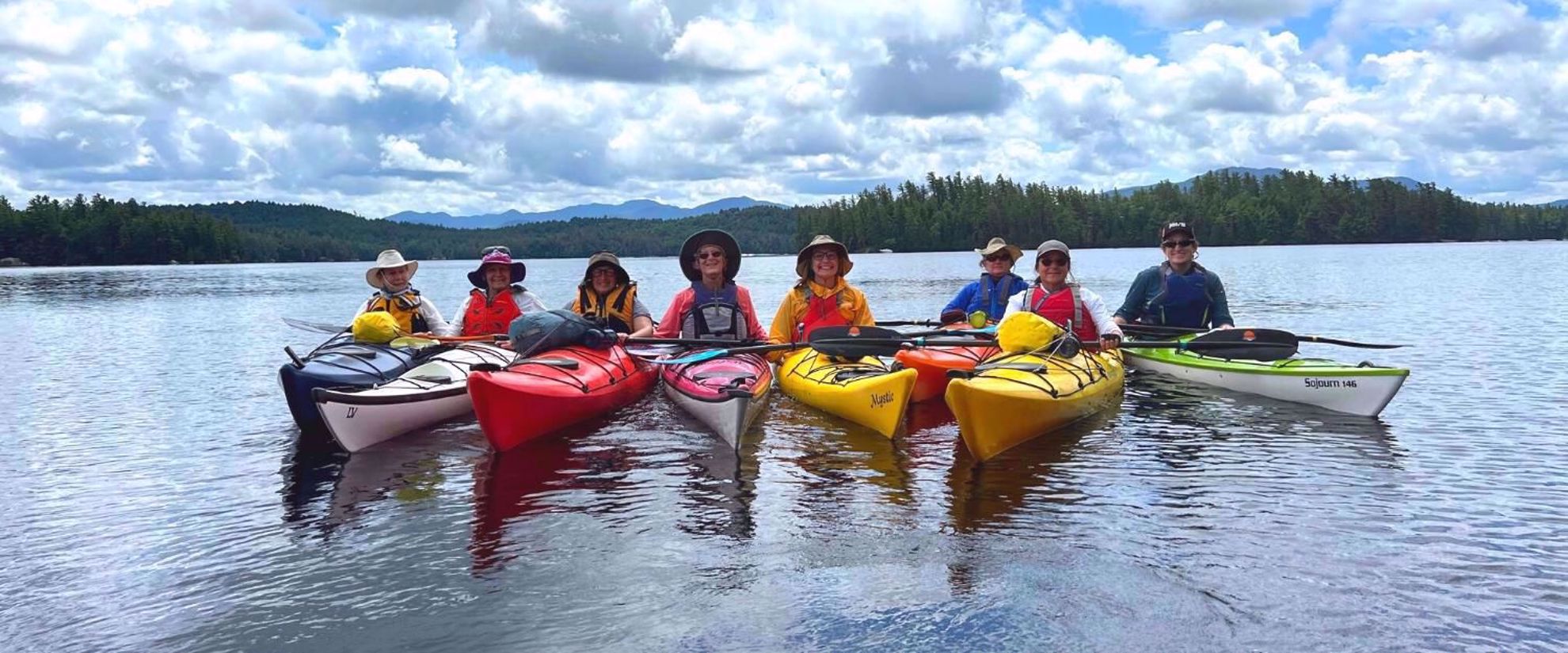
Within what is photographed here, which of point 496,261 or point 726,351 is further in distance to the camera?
point 496,261

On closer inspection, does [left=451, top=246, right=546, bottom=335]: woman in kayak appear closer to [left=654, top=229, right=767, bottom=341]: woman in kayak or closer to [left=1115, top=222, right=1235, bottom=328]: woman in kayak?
[left=654, top=229, right=767, bottom=341]: woman in kayak

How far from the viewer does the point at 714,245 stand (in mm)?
12516

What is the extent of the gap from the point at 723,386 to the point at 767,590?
158 inches

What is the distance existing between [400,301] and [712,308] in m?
3.85

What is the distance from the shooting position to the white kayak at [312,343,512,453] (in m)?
9.34

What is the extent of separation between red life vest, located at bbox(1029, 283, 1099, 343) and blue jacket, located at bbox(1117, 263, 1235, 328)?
190cm

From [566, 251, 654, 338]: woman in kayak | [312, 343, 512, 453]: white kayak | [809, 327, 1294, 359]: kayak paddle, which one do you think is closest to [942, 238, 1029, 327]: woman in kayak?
[809, 327, 1294, 359]: kayak paddle

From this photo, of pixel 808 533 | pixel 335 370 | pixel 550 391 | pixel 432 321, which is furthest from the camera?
pixel 432 321

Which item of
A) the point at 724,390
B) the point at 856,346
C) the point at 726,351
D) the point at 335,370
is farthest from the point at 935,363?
the point at 335,370

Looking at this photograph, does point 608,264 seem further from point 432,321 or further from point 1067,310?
point 1067,310

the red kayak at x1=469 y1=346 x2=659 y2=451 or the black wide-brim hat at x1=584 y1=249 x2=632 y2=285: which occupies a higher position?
the black wide-brim hat at x1=584 y1=249 x2=632 y2=285

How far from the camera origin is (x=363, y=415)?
31.2 feet

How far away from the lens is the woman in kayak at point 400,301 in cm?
1229

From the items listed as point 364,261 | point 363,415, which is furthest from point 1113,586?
point 364,261
